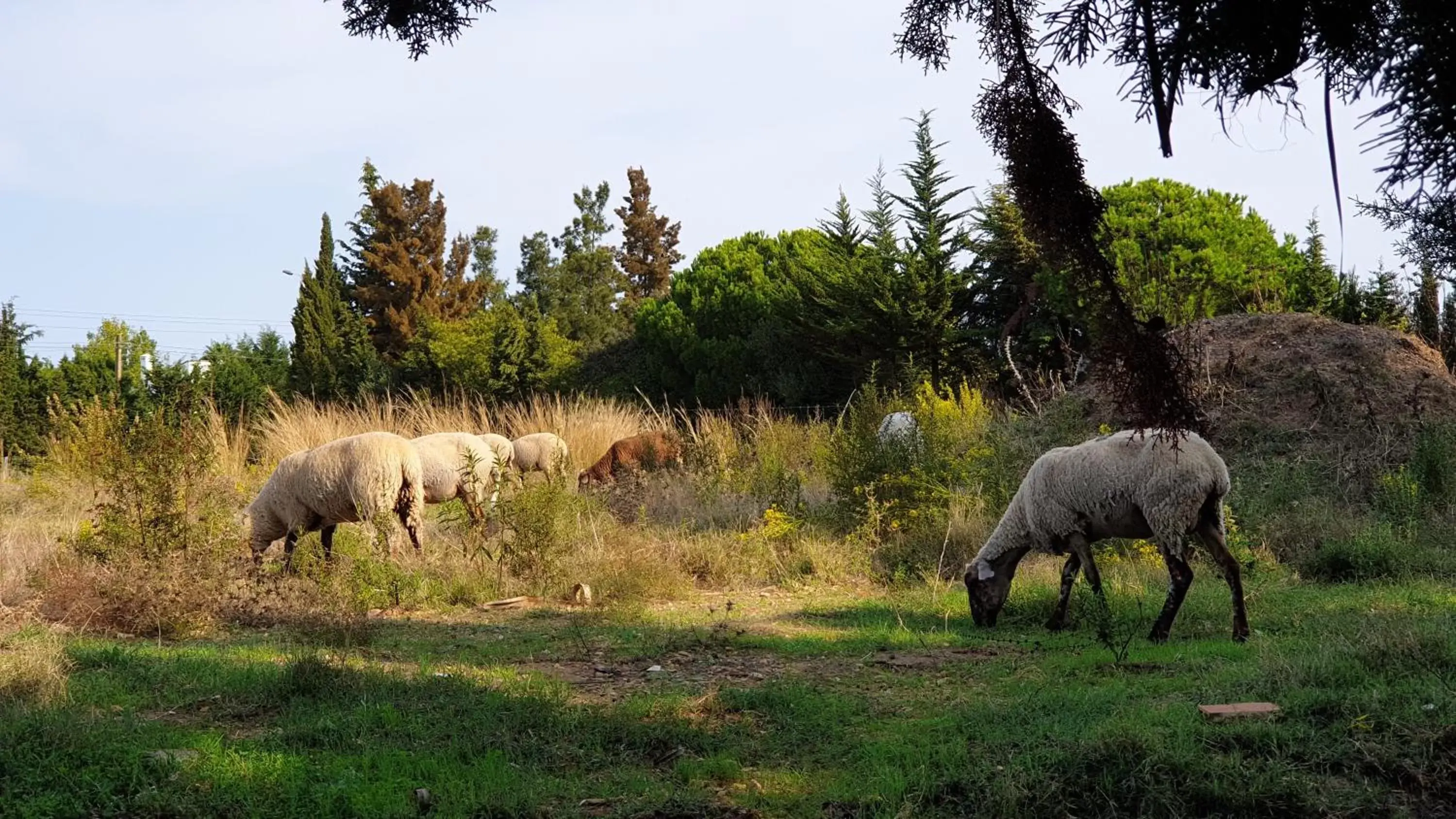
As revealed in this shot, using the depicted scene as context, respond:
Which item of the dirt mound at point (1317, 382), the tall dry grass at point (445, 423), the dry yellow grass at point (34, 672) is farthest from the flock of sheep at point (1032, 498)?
the tall dry grass at point (445, 423)

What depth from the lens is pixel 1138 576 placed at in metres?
10.9

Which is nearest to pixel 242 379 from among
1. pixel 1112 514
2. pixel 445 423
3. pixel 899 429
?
pixel 445 423

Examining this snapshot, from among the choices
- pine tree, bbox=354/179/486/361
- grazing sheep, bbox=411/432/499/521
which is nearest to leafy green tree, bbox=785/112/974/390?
grazing sheep, bbox=411/432/499/521

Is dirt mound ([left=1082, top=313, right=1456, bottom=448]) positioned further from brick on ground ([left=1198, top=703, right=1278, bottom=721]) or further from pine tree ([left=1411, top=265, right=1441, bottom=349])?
brick on ground ([left=1198, top=703, right=1278, bottom=721])

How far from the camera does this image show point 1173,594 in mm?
8250

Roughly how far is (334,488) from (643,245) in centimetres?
3935

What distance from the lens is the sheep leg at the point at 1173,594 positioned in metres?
8.23

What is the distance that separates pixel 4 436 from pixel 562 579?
18.8m

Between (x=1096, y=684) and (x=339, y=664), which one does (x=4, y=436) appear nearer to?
(x=339, y=664)

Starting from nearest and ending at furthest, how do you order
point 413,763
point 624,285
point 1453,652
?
point 413,763 → point 1453,652 → point 624,285

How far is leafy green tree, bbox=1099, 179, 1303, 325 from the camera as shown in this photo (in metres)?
20.3

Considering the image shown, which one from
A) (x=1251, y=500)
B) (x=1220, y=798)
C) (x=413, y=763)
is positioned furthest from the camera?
(x=1251, y=500)

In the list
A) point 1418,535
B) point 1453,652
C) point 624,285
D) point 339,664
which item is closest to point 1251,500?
point 1418,535

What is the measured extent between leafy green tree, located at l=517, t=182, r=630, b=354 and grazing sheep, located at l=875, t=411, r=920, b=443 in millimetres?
20801
